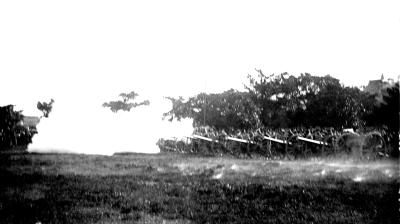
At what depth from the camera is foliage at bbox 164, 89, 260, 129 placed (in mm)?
37906

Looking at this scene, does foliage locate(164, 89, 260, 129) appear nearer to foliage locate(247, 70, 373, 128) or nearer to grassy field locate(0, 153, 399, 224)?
foliage locate(247, 70, 373, 128)

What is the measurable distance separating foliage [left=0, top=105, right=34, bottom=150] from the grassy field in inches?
827

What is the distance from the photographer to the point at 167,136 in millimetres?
35719

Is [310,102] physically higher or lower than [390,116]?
higher

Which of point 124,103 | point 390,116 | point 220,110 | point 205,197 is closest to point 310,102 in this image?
point 220,110

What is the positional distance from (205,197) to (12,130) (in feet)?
88.1

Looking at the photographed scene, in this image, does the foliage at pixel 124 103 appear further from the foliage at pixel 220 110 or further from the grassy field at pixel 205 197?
the grassy field at pixel 205 197

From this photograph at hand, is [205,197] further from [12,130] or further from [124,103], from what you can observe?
[124,103]

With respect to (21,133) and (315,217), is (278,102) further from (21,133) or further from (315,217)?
(315,217)

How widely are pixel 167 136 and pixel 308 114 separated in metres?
12.7

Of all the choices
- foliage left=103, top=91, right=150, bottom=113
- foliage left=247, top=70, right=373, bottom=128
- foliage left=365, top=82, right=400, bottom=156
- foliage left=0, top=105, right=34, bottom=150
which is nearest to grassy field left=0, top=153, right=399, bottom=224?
foliage left=365, top=82, right=400, bottom=156

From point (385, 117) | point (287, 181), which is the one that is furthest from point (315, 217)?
point (385, 117)

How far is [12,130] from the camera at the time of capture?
30.6 m

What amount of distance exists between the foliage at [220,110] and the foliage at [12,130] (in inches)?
663
